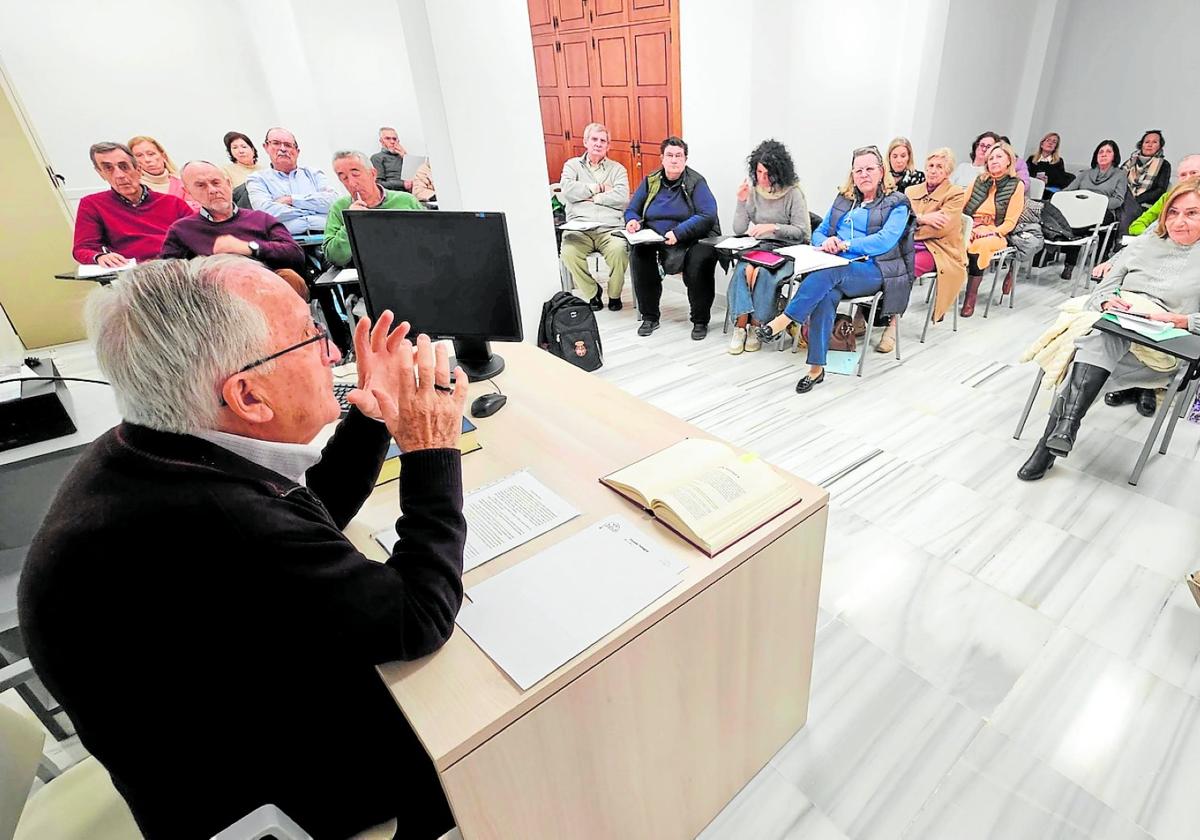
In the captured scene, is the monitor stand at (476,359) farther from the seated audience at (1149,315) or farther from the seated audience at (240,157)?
the seated audience at (240,157)

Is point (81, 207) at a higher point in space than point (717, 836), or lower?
higher

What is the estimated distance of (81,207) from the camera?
358 cm

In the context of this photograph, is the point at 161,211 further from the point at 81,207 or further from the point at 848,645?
the point at 848,645

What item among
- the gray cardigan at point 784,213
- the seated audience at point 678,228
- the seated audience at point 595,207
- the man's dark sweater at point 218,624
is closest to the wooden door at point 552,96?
the seated audience at point 595,207

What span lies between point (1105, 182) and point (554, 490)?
19.7 ft

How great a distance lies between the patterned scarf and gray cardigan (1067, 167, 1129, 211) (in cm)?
12

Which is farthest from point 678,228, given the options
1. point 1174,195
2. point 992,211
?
point 1174,195

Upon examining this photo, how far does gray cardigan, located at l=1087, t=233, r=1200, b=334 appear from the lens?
7.61 feet

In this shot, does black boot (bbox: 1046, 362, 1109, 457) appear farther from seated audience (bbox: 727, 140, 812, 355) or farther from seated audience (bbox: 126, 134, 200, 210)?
seated audience (bbox: 126, 134, 200, 210)

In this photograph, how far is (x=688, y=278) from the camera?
4.23 meters

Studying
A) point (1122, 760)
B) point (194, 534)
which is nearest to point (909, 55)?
point (1122, 760)

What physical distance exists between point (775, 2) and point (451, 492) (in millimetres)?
4452

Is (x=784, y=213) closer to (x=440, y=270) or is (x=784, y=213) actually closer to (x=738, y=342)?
(x=738, y=342)

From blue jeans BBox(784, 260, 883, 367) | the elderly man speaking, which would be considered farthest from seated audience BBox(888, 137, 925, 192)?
the elderly man speaking
